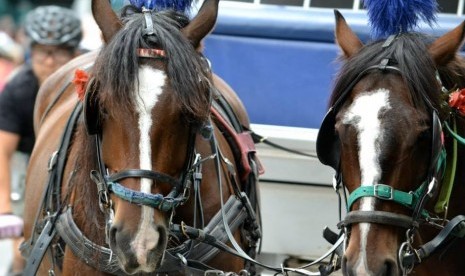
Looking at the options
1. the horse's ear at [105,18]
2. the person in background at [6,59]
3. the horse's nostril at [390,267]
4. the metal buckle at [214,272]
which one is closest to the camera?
the horse's nostril at [390,267]

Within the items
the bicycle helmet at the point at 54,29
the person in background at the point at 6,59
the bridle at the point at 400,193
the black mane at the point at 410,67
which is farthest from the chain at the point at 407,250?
the person in background at the point at 6,59

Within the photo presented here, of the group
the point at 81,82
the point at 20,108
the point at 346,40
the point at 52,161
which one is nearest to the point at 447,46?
the point at 346,40

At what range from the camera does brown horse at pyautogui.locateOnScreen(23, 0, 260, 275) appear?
152 inches

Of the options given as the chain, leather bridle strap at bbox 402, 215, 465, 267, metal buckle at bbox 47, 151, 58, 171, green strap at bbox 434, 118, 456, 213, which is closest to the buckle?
the chain

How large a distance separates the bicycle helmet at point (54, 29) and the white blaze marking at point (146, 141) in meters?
2.51

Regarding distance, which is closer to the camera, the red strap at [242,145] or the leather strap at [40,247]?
the leather strap at [40,247]

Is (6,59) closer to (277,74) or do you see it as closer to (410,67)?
(277,74)

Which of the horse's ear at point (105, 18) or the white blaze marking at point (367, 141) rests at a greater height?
the horse's ear at point (105, 18)

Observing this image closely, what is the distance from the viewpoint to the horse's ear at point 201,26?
168 inches

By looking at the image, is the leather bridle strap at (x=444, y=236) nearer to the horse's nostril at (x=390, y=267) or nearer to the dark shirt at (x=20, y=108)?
the horse's nostril at (x=390, y=267)

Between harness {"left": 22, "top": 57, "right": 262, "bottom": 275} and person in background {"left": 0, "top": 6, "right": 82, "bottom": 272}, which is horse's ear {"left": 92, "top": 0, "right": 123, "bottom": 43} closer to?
harness {"left": 22, "top": 57, "right": 262, "bottom": 275}

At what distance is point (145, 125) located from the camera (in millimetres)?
3898

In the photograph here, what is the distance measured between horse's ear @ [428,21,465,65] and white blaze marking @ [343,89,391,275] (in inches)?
12.2

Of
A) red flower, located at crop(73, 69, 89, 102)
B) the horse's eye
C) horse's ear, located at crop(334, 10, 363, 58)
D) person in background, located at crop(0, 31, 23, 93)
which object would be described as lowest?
person in background, located at crop(0, 31, 23, 93)
